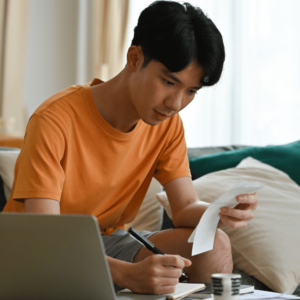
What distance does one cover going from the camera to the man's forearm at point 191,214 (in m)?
1.19

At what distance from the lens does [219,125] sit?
301cm

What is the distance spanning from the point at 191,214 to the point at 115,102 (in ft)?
1.34

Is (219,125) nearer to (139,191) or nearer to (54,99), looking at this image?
(139,191)

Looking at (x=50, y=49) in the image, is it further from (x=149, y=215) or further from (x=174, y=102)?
(x=174, y=102)

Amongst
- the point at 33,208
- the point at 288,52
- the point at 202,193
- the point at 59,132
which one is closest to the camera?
the point at 33,208

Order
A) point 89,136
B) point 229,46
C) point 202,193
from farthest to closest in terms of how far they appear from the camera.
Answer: point 229,46 < point 202,193 < point 89,136

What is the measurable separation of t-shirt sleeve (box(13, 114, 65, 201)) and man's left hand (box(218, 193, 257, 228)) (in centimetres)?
42

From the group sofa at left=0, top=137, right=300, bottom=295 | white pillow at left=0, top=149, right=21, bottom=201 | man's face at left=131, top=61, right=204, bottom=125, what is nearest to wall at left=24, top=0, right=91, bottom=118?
sofa at left=0, top=137, right=300, bottom=295

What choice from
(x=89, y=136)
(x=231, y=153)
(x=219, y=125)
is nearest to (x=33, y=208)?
(x=89, y=136)

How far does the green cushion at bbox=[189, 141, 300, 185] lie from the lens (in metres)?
1.76

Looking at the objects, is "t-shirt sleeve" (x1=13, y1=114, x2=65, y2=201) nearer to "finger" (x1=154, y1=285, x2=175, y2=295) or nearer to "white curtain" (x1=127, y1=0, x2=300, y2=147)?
"finger" (x1=154, y1=285, x2=175, y2=295)

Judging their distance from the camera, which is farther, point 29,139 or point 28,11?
point 28,11

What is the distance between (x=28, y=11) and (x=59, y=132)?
2798 millimetres

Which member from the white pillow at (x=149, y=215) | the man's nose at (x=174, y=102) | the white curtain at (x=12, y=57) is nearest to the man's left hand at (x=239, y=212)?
the man's nose at (x=174, y=102)
